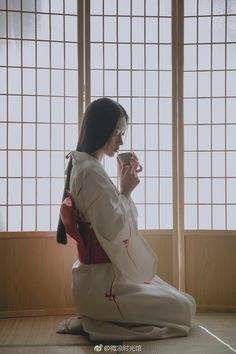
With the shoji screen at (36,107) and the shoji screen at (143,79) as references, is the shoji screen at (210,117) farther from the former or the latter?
the shoji screen at (36,107)

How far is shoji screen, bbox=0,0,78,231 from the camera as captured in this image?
3855mm

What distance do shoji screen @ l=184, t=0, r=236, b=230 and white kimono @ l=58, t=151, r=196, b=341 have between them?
1.08 m

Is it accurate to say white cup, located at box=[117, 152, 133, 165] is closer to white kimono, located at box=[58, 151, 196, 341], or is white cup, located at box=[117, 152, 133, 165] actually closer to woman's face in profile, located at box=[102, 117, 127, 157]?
woman's face in profile, located at box=[102, 117, 127, 157]

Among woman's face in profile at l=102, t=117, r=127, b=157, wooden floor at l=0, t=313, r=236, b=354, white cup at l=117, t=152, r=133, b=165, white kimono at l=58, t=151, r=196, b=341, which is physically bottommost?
wooden floor at l=0, t=313, r=236, b=354

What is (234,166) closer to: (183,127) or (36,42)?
(183,127)

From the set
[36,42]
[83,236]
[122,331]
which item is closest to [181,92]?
[36,42]

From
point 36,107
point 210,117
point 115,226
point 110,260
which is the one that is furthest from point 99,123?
point 210,117

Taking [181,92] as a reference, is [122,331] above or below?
below

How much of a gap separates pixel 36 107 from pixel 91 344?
191cm

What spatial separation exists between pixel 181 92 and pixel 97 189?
1353 millimetres

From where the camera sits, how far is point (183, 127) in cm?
394

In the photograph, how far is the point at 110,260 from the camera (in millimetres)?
3041

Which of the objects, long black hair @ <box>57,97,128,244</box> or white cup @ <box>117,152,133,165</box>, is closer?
long black hair @ <box>57,97,128,244</box>

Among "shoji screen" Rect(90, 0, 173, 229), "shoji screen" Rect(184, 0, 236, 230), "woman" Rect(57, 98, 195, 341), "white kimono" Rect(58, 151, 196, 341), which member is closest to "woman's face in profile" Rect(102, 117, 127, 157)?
"woman" Rect(57, 98, 195, 341)
